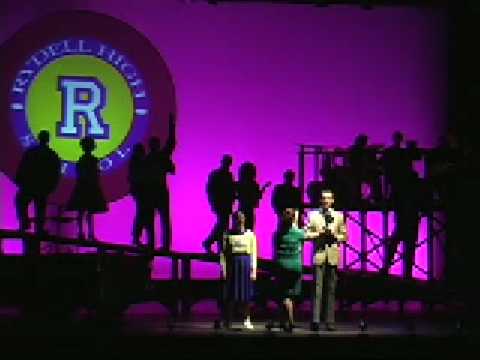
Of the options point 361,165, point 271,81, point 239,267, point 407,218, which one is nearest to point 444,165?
point 407,218

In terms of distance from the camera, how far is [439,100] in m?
19.2

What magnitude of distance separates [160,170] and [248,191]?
135 centimetres

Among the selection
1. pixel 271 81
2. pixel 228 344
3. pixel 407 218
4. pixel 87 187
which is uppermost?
pixel 271 81

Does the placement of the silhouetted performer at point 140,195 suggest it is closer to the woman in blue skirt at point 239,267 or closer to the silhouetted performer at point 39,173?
the silhouetted performer at point 39,173

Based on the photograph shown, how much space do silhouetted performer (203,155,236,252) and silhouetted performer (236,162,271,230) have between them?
136mm

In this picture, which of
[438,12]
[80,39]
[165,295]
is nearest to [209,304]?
[165,295]

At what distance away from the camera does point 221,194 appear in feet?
55.4

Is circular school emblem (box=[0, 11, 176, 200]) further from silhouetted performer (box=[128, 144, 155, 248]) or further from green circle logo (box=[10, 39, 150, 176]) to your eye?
silhouetted performer (box=[128, 144, 155, 248])

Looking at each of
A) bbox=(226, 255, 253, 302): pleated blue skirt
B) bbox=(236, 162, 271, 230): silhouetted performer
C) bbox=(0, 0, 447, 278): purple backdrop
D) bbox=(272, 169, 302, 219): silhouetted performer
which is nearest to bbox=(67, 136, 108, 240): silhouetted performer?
bbox=(0, 0, 447, 278): purple backdrop

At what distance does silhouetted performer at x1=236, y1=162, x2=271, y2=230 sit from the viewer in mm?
16969

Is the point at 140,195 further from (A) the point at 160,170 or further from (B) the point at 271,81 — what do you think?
(B) the point at 271,81

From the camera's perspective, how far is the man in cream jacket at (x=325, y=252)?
1373 centimetres

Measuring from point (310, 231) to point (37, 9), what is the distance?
6680 mm

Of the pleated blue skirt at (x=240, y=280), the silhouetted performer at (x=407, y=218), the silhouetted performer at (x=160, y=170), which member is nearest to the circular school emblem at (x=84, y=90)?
the silhouetted performer at (x=160, y=170)
